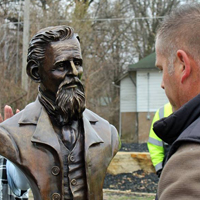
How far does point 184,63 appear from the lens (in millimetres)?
1516

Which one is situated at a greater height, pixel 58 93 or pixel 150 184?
pixel 58 93

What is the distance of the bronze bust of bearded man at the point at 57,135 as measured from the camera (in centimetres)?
247

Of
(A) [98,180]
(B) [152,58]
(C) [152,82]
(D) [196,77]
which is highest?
(D) [196,77]

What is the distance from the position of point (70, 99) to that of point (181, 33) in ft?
4.19

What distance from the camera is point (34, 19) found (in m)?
12.1

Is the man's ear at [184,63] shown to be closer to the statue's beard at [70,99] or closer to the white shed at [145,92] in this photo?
the statue's beard at [70,99]

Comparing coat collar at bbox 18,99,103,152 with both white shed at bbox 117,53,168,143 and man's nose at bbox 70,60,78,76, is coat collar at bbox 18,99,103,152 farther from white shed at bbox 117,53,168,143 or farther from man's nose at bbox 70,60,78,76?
white shed at bbox 117,53,168,143

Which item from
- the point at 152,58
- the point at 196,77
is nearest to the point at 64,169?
the point at 196,77

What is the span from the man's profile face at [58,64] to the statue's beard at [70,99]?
0.19 feet

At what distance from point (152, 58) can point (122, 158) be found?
517 inches

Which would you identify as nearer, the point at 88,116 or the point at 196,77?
the point at 196,77

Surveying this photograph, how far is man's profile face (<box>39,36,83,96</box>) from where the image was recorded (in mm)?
2629

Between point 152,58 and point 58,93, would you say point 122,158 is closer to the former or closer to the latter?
point 58,93

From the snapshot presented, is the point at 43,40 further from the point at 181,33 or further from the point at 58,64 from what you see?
the point at 181,33
